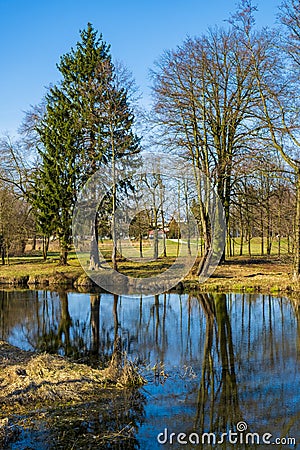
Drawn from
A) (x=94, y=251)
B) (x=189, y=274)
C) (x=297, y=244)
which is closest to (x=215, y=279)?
(x=189, y=274)

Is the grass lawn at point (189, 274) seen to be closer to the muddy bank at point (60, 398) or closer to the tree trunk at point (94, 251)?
the tree trunk at point (94, 251)

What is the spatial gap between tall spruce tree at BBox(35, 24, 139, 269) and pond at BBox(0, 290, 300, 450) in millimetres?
7669

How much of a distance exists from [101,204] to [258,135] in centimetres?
776

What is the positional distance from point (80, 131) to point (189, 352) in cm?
1736

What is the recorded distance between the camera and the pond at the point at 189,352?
19.7 feet

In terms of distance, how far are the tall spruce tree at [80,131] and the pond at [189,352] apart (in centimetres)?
767

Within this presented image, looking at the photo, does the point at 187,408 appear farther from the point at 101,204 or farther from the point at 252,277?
the point at 101,204

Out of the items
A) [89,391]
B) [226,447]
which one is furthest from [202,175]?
[226,447]

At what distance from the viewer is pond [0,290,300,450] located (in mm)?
6004

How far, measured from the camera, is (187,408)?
670cm

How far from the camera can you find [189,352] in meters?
9.85

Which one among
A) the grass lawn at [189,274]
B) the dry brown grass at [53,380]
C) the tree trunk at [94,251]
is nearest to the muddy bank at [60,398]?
the dry brown grass at [53,380]

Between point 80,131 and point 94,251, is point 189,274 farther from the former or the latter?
point 80,131

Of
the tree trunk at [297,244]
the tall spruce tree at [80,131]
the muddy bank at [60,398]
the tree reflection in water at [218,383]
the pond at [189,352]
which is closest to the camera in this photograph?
the muddy bank at [60,398]
